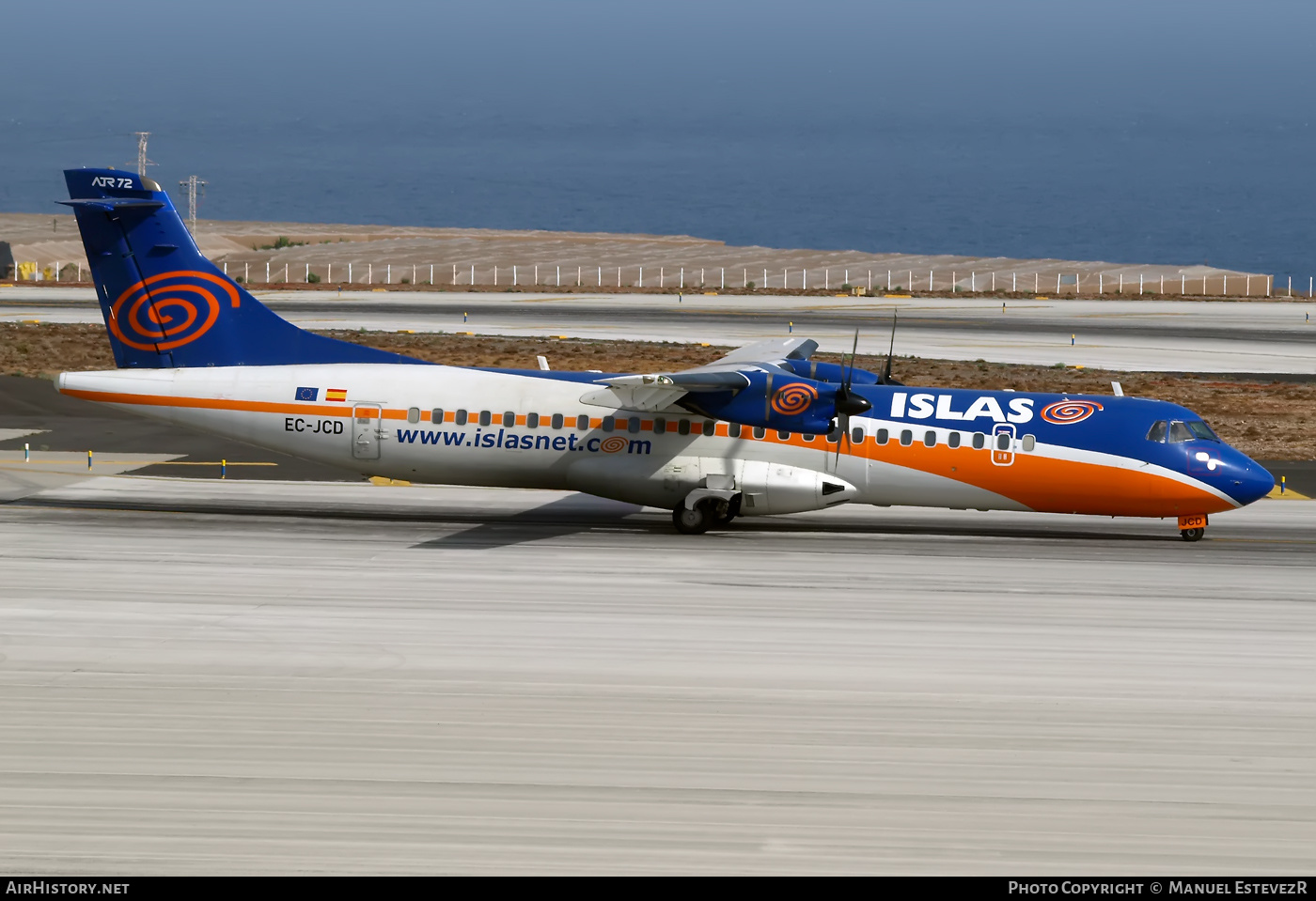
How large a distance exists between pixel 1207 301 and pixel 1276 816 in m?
68.9

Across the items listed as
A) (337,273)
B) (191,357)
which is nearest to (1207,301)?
(337,273)

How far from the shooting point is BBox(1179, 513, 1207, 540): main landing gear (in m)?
28.5

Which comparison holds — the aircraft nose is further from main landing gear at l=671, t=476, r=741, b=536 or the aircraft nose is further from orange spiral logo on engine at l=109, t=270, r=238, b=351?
orange spiral logo on engine at l=109, t=270, r=238, b=351

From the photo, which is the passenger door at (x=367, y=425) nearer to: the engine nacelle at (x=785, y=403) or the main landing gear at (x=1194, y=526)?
the engine nacelle at (x=785, y=403)

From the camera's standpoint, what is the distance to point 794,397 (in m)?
26.8

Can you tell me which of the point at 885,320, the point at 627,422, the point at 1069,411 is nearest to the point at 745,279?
the point at 885,320

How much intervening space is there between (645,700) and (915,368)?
35649mm

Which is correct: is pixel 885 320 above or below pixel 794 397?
below

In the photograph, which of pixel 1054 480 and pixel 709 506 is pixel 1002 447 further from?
pixel 709 506

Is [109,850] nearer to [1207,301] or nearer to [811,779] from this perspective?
[811,779]

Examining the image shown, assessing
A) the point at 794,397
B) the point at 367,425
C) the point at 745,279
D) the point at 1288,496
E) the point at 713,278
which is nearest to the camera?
the point at 794,397

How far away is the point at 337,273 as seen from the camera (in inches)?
3863

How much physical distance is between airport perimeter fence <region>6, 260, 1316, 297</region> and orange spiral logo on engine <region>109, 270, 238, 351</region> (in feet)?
190

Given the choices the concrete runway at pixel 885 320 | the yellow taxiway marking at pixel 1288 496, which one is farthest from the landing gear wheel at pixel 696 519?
the concrete runway at pixel 885 320
